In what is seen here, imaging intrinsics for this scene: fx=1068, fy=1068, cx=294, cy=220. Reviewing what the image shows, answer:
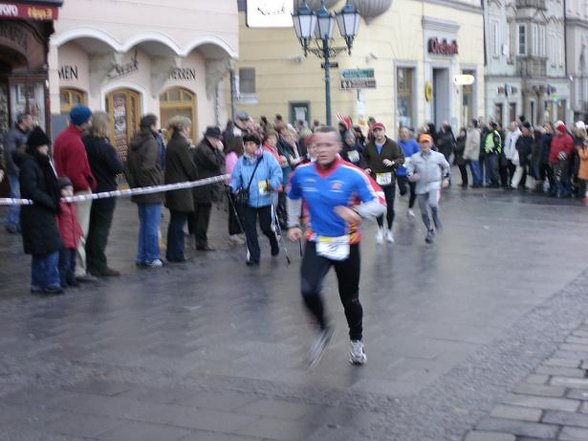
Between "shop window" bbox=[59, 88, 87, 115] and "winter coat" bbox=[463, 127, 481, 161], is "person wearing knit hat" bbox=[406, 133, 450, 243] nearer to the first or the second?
"shop window" bbox=[59, 88, 87, 115]

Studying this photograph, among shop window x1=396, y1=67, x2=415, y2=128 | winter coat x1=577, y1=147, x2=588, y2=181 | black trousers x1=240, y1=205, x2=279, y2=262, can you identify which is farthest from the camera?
shop window x1=396, y1=67, x2=415, y2=128

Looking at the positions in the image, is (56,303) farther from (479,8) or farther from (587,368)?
(479,8)

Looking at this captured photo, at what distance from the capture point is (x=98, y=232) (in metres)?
12.2

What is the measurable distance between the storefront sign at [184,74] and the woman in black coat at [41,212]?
526 inches

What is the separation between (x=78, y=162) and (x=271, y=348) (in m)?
4.24

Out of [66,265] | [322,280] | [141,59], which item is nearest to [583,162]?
[141,59]

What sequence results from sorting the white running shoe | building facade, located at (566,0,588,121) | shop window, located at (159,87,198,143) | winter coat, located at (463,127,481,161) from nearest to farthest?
the white running shoe
shop window, located at (159,87,198,143)
winter coat, located at (463,127,481,161)
building facade, located at (566,0,588,121)

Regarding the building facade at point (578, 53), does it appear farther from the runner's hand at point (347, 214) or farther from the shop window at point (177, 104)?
the runner's hand at point (347, 214)

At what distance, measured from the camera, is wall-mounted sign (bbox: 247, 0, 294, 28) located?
27562mm

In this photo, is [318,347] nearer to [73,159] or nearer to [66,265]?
[66,265]

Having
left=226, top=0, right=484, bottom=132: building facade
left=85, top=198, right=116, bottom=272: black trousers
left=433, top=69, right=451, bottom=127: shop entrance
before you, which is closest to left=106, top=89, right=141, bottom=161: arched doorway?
left=226, top=0, right=484, bottom=132: building facade

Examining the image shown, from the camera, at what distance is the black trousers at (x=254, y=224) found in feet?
43.5

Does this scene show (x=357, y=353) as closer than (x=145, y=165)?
Yes

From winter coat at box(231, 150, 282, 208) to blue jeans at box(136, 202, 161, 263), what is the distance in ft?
3.60
